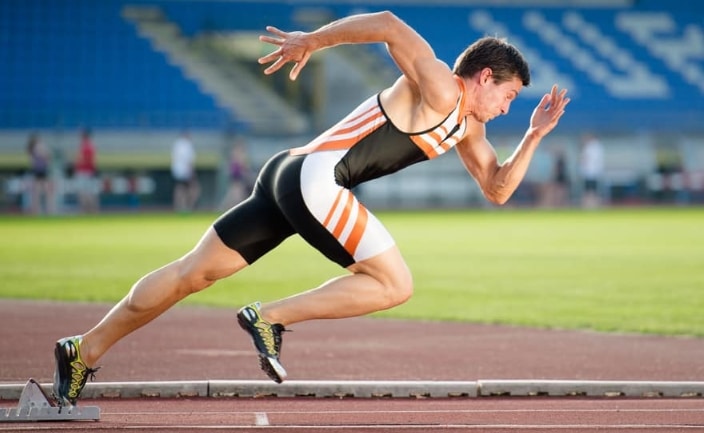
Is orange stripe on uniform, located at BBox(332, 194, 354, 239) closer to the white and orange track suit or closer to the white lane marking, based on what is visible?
the white and orange track suit

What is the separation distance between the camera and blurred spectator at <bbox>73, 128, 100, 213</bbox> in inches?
1510

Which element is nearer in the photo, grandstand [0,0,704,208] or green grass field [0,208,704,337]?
green grass field [0,208,704,337]

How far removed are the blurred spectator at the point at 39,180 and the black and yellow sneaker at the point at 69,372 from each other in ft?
101

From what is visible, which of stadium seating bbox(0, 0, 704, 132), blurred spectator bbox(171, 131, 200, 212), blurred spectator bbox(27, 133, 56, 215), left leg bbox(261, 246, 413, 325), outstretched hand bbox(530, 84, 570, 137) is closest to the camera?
left leg bbox(261, 246, 413, 325)

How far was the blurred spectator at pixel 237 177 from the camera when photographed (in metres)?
41.2

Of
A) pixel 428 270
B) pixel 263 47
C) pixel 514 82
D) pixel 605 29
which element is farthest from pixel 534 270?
pixel 605 29

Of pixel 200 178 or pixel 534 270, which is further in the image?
pixel 200 178

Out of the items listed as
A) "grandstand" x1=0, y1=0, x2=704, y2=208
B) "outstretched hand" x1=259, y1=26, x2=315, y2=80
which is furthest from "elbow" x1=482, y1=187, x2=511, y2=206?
"grandstand" x1=0, y1=0, x2=704, y2=208

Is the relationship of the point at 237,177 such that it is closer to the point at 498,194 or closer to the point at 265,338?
the point at 498,194

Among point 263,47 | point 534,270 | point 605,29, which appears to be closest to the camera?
point 534,270

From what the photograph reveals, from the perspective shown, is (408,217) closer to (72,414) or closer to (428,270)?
(428,270)

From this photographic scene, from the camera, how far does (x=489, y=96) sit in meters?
7.40

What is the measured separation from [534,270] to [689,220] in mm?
16428

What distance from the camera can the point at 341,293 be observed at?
7199 mm
